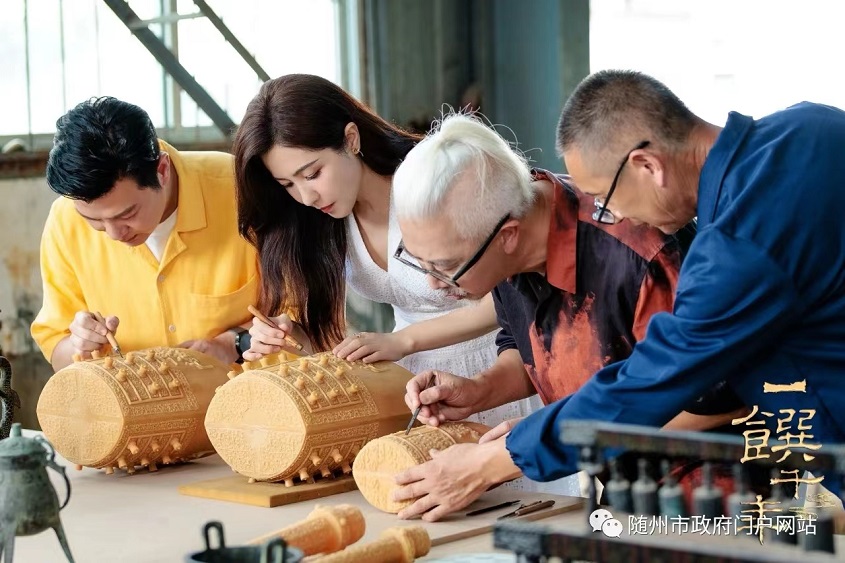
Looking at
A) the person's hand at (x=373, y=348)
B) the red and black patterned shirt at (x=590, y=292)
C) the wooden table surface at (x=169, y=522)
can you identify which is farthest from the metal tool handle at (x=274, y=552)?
the person's hand at (x=373, y=348)

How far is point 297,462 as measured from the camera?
311 centimetres

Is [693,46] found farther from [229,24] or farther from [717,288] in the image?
[717,288]

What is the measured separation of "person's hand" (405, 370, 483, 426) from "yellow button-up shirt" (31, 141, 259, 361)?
979mm

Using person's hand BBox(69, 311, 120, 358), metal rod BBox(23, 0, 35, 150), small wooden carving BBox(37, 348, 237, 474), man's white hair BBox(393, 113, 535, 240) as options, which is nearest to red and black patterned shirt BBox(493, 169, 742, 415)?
man's white hair BBox(393, 113, 535, 240)

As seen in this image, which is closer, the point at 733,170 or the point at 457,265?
the point at 733,170

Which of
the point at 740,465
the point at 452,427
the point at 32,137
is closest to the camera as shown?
the point at 740,465

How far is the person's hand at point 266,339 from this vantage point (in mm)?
3629

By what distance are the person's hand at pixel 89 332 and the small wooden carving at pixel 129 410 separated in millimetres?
101

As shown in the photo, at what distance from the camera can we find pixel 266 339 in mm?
3635

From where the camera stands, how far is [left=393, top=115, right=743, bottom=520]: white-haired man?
279cm

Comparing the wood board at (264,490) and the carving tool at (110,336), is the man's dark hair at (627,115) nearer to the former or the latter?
the wood board at (264,490)

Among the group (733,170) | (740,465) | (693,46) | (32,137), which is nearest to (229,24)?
(32,137)

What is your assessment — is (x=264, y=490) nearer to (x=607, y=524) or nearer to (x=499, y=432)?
(x=499, y=432)

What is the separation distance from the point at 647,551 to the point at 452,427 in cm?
151
